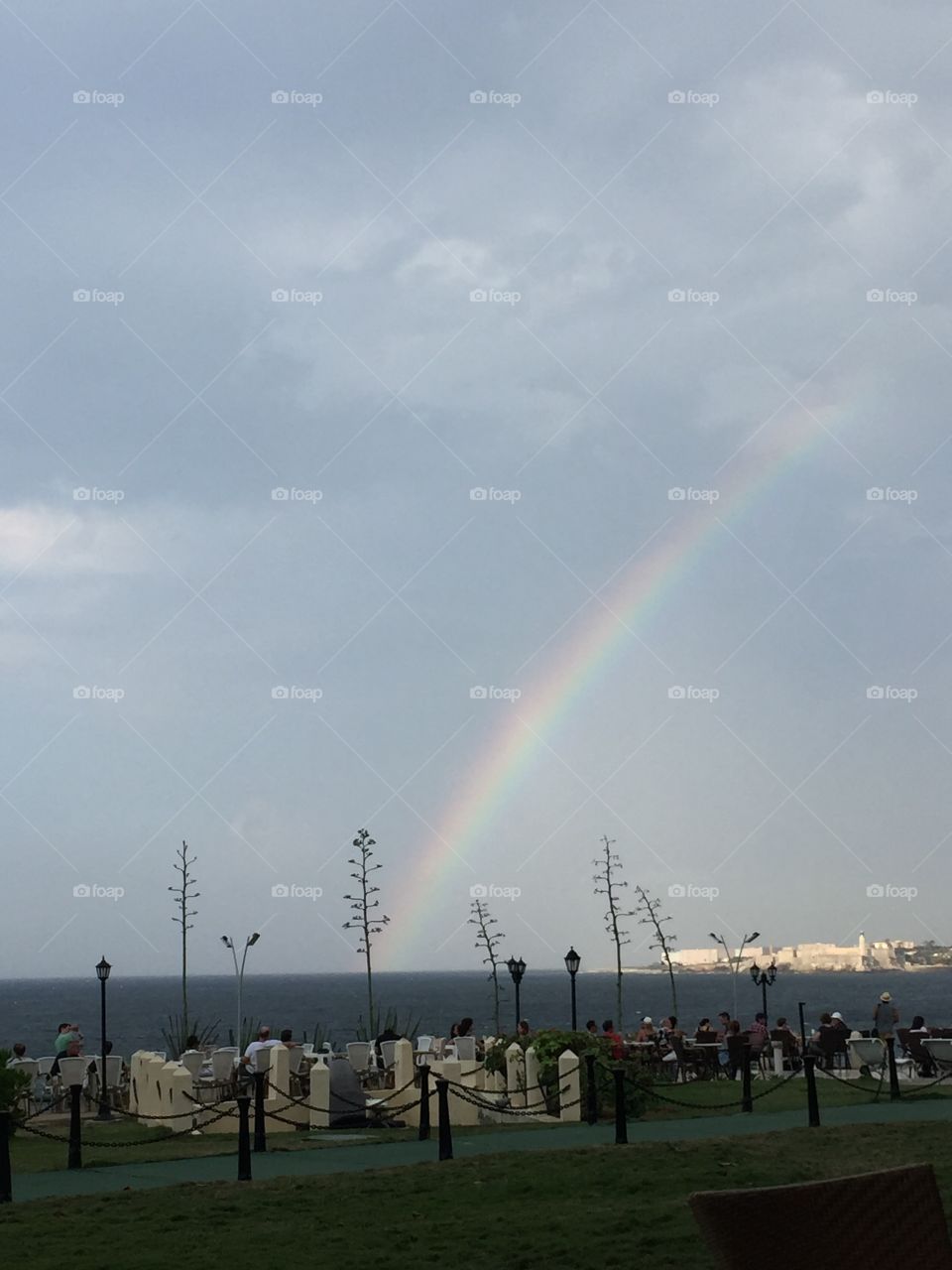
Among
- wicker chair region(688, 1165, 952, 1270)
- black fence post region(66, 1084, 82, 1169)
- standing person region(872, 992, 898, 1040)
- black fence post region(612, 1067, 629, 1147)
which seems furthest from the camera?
standing person region(872, 992, 898, 1040)

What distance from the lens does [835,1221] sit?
5668mm

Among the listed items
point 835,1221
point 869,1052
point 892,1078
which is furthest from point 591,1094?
point 835,1221

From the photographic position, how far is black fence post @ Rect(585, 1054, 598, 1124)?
19.0m

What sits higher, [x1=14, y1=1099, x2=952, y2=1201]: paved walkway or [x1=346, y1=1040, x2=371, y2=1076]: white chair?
[x1=14, y1=1099, x2=952, y2=1201]: paved walkway

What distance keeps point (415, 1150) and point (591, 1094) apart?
3.39 meters

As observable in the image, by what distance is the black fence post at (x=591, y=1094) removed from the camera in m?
19.0

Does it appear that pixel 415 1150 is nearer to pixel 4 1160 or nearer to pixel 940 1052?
pixel 4 1160

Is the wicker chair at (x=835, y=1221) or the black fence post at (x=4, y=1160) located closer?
the wicker chair at (x=835, y=1221)

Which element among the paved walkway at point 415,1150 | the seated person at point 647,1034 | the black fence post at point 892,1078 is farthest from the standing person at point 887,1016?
the paved walkway at point 415,1150

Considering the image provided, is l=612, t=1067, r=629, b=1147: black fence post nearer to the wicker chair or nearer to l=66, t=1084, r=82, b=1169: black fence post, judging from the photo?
l=66, t=1084, r=82, b=1169: black fence post

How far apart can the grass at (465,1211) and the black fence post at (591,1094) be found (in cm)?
398

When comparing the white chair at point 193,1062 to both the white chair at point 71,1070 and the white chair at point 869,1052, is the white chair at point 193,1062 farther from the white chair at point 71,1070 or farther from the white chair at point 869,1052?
the white chair at point 869,1052

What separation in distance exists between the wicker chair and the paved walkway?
9.40 meters

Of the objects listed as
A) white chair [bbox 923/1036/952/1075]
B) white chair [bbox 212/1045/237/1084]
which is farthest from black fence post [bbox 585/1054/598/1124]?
white chair [bbox 923/1036/952/1075]
